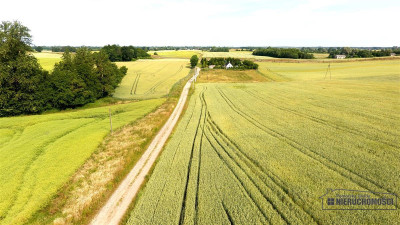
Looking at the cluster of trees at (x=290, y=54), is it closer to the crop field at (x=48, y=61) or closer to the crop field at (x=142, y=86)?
the crop field at (x=142, y=86)

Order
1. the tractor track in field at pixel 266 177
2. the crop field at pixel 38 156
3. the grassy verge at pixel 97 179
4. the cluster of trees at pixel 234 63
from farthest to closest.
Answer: the cluster of trees at pixel 234 63, the crop field at pixel 38 156, the grassy verge at pixel 97 179, the tractor track in field at pixel 266 177

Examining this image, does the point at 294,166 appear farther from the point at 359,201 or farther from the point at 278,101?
the point at 278,101

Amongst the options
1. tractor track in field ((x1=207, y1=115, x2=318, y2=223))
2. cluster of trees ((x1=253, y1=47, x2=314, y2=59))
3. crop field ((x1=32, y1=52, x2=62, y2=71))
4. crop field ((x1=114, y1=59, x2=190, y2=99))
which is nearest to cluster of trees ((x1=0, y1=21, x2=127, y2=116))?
crop field ((x1=114, y1=59, x2=190, y2=99))

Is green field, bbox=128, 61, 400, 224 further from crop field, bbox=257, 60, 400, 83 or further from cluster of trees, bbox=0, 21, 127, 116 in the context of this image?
crop field, bbox=257, 60, 400, 83

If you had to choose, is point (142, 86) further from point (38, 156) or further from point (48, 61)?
point (48, 61)

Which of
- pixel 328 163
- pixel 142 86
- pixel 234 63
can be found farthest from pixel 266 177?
pixel 234 63

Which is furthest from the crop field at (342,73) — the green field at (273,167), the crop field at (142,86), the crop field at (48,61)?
the crop field at (48,61)

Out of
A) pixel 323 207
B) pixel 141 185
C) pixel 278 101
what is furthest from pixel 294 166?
pixel 278 101
